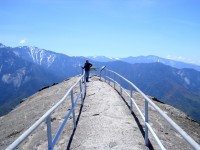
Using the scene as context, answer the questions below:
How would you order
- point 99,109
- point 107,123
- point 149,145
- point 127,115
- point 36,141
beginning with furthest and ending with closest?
1. point 99,109
2. point 127,115
3. point 107,123
4. point 36,141
5. point 149,145

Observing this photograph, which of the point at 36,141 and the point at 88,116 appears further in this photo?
the point at 88,116

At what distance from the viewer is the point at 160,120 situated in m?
14.6

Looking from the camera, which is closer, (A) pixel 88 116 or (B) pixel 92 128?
(B) pixel 92 128

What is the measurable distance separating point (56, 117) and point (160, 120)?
4.77 m

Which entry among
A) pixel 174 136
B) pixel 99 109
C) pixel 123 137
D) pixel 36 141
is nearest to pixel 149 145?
pixel 123 137

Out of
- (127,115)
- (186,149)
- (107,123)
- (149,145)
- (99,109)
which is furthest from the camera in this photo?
(99,109)

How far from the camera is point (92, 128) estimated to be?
476 inches

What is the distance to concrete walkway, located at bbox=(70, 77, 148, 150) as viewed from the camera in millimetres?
10086

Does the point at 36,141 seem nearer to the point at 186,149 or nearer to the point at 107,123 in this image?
the point at 107,123

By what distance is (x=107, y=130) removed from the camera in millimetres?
11633

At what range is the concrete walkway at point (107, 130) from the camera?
10.1 m

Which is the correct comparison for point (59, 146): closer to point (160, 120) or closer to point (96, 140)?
point (96, 140)

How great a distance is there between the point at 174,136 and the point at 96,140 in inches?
129

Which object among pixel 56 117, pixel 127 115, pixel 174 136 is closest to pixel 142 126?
pixel 174 136
